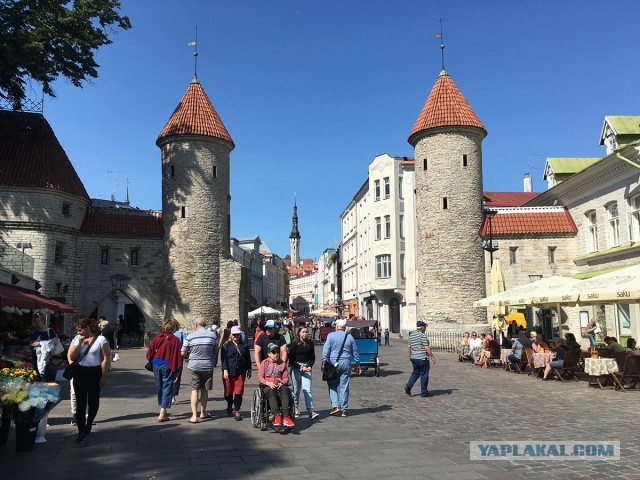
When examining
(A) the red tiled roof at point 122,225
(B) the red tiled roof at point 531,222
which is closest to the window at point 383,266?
Answer: (B) the red tiled roof at point 531,222

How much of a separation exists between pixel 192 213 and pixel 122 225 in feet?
13.4

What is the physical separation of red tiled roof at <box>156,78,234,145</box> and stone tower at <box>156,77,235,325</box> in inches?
2.2

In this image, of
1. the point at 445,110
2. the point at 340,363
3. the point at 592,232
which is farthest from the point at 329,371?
the point at 445,110

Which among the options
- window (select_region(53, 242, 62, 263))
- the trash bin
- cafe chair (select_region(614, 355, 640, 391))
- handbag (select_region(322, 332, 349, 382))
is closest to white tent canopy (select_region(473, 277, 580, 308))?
cafe chair (select_region(614, 355, 640, 391))

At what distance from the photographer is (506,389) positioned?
13.4 meters

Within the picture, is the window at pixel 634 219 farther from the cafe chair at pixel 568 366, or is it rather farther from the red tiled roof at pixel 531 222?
the cafe chair at pixel 568 366

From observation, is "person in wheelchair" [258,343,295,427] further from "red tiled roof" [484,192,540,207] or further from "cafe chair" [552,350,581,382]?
"red tiled roof" [484,192,540,207]

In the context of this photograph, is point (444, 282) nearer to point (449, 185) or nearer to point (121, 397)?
point (449, 185)

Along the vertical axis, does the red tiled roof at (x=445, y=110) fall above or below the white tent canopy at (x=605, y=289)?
above

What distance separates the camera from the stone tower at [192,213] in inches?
1202

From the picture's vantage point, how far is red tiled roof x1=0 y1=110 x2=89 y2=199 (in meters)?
27.7

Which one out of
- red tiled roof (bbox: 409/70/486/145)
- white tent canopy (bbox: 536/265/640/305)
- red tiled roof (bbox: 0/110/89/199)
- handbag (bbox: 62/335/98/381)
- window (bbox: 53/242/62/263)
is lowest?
handbag (bbox: 62/335/98/381)

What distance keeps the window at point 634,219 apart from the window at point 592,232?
414cm

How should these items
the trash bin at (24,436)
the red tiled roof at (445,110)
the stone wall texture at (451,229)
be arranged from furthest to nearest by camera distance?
the red tiled roof at (445,110) < the stone wall texture at (451,229) < the trash bin at (24,436)
